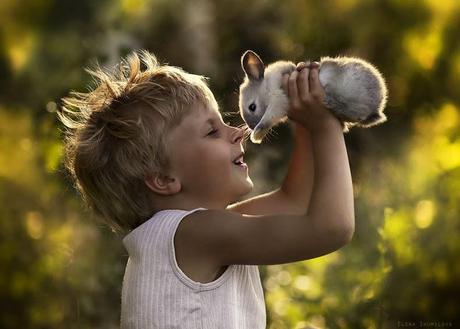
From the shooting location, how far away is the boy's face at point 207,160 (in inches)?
103

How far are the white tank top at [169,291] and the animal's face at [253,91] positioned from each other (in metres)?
0.42

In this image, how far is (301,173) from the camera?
2.90m

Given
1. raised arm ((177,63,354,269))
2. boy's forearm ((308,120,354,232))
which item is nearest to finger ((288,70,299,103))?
raised arm ((177,63,354,269))

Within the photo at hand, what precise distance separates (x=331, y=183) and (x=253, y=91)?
2.03 feet

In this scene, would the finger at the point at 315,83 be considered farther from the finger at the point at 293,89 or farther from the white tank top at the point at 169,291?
the white tank top at the point at 169,291

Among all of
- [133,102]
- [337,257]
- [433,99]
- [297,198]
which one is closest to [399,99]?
[433,99]

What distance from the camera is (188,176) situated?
2.65 meters

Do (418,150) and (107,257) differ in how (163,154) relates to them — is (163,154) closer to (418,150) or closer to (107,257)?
(107,257)

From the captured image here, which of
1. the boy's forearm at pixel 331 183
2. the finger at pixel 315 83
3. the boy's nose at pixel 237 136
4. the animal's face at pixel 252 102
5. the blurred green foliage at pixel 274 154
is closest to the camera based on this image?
the boy's forearm at pixel 331 183

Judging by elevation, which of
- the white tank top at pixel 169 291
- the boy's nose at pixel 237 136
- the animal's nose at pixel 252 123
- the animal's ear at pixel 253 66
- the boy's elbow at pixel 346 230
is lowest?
the white tank top at pixel 169 291

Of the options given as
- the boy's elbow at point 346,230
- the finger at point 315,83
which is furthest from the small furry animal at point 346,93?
the boy's elbow at point 346,230

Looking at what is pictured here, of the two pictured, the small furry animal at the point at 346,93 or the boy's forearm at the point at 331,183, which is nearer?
the boy's forearm at the point at 331,183

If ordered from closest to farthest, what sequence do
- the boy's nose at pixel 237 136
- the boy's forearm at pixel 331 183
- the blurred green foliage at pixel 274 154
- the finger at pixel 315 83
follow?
1. the boy's forearm at pixel 331 183
2. the finger at pixel 315 83
3. the boy's nose at pixel 237 136
4. the blurred green foliage at pixel 274 154

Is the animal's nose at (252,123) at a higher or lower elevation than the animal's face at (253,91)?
lower
